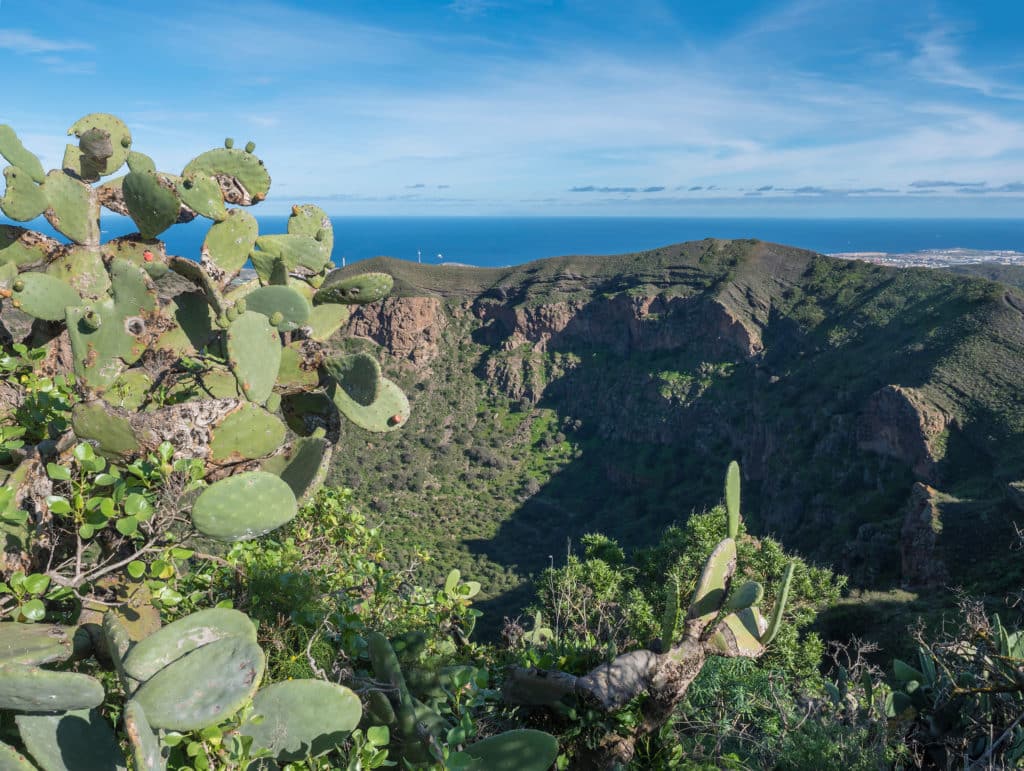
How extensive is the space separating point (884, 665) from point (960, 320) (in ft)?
87.1

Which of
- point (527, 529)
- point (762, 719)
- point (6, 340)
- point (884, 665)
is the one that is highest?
point (6, 340)

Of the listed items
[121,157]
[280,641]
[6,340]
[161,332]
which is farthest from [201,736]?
[121,157]

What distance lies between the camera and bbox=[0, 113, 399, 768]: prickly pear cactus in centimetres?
185

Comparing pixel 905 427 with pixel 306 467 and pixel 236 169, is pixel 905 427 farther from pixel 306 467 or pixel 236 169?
pixel 306 467

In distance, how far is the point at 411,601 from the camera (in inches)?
168

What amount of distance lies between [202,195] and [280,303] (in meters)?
0.90

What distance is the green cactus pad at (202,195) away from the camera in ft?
11.3

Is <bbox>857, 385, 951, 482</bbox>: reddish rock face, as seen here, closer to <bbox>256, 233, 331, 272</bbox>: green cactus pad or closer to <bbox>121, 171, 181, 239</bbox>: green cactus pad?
<bbox>256, 233, 331, 272</bbox>: green cactus pad

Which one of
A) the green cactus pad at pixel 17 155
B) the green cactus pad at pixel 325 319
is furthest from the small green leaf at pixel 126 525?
the green cactus pad at pixel 17 155

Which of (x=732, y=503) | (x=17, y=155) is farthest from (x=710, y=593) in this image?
(x=17, y=155)

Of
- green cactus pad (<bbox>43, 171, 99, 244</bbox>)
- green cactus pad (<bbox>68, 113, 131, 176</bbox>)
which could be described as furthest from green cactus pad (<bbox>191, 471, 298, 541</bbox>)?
green cactus pad (<bbox>68, 113, 131, 176</bbox>)

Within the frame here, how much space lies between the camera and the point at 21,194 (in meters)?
3.59

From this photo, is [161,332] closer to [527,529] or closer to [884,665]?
[884,665]

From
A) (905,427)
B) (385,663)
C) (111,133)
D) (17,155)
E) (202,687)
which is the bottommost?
(905,427)
